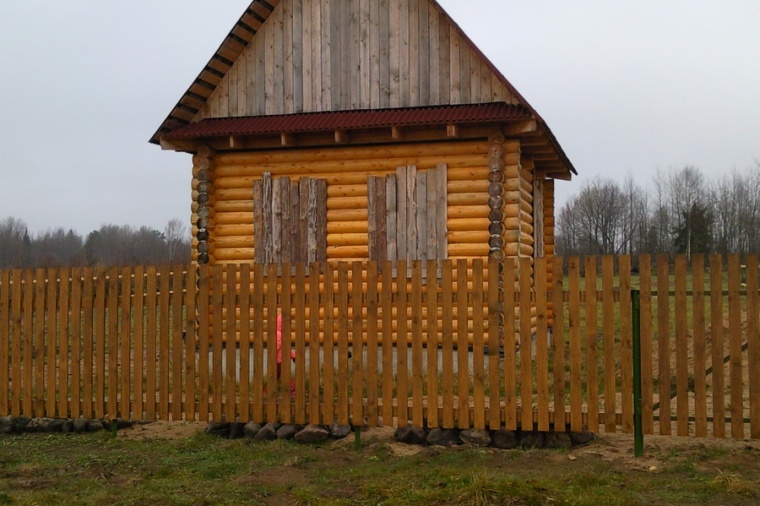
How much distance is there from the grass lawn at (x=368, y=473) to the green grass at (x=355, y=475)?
0.01 m

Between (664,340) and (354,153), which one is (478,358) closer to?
(664,340)

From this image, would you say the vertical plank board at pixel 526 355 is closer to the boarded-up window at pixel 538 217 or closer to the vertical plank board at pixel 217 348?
the vertical plank board at pixel 217 348

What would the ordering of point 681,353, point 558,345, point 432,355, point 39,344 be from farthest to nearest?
point 39,344 → point 432,355 → point 558,345 → point 681,353

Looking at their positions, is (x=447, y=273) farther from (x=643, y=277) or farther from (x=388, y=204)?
(x=388, y=204)

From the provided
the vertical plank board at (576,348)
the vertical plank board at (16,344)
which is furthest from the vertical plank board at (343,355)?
the vertical plank board at (16,344)

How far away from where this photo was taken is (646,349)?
7.54 meters

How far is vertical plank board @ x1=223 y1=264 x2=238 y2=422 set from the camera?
8.70 m

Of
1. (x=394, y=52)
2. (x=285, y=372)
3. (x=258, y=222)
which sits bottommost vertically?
(x=285, y=372)

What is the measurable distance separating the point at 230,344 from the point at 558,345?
3830mm

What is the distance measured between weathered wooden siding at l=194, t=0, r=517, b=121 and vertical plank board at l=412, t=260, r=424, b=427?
19.7ft

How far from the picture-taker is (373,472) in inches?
284

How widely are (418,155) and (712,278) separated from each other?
274 inches

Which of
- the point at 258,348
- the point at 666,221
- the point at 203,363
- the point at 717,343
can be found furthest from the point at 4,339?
the point at 666,221

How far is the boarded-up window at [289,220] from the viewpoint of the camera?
543 inches
